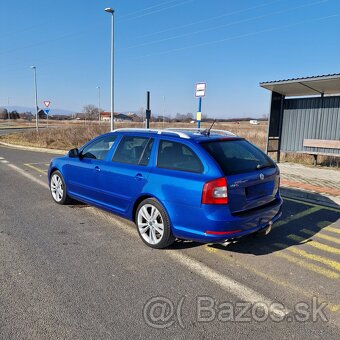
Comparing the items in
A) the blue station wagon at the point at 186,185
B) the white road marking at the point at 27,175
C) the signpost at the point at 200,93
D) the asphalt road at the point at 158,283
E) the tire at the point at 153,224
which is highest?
the signpost at the point at 200,93

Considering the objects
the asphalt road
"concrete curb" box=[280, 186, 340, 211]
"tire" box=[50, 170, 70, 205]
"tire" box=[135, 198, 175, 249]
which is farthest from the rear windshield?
"tire" box=[50, 170, 70, 205]

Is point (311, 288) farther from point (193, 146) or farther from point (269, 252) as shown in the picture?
point (193, 146)

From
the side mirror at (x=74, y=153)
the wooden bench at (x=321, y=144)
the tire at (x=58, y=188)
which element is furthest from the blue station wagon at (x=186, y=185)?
the wooden bench at (x=321, y=144)

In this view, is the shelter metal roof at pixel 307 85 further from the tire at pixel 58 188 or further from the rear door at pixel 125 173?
the tire at pixel 58 188

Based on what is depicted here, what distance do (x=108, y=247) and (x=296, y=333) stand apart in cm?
258

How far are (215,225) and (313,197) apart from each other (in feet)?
14.1

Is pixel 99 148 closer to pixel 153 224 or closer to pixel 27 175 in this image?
pixel 153 224

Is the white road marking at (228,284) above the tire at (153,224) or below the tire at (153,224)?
below

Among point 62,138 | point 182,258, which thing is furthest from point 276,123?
point 62,138

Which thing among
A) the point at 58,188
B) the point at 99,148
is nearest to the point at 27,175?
the point at 58,188

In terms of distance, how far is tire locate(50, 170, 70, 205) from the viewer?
6.41 metres

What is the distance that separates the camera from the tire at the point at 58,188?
641 cm

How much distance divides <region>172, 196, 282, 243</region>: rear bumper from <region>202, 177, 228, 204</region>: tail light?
0.08 metres

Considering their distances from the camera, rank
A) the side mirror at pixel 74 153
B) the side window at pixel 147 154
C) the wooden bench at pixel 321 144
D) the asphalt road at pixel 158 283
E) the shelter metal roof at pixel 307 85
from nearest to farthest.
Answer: the asphalt road at pixel 158 283 < the side window at pixel 147 154 < the side mirror at pixel 74 153 < the shelter metal roof at pixel 307 85 < the wooden bench at pixel 321 144
